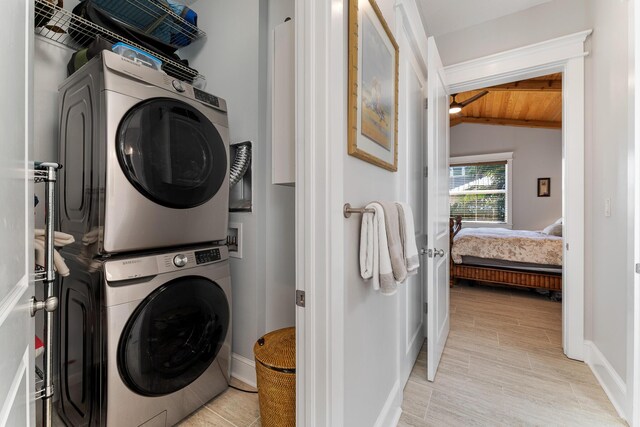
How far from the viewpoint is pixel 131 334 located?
4.15 feet

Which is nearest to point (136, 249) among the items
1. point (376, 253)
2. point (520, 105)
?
point (376, 253)

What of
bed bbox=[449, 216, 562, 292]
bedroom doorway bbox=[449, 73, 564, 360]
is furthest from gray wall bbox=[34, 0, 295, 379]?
bed bbox=[449, 216, 562, 292]

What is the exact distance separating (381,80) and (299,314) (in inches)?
41.9

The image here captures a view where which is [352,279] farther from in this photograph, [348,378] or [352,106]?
[352,106]

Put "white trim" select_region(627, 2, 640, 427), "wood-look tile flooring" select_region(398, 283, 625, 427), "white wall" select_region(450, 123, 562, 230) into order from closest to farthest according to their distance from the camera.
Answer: "white trim" select_region(627, 2, 640, 427), "wood-look tile flooring" select_region(398, 283, 625, 427), "white wall" select_region(450, 123, 562, 230)

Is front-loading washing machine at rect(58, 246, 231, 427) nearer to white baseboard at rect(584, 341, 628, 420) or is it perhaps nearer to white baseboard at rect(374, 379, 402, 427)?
white baseboard at rect(374, 379, 402, 427)

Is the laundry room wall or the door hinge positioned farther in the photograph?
the laundry room wall

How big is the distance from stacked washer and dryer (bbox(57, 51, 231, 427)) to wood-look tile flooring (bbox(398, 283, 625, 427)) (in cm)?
123

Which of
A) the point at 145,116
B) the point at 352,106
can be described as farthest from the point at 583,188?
the point at 145,116

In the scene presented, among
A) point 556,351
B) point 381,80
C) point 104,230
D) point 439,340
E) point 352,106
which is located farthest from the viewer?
point 556,351

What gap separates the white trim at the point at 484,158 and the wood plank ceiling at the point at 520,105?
0.64 m

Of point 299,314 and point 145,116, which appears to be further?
point 145,116

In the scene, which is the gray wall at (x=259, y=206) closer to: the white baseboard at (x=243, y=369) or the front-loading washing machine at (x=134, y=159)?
the white baseboard at (x=243, y=369)

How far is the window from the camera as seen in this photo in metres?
6.34
